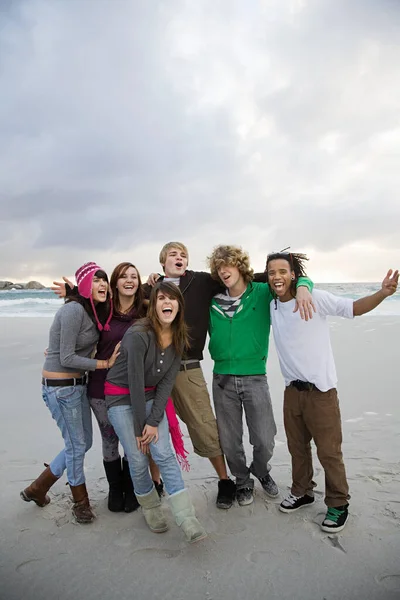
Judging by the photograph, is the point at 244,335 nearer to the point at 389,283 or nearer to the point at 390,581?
the point at 389,283

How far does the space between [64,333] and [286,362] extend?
5.62 ft

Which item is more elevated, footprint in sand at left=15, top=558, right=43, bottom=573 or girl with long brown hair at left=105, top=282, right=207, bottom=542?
girl with long brown hair at left=105, top=282, right=207, bottom=542

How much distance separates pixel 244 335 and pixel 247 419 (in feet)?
2.35

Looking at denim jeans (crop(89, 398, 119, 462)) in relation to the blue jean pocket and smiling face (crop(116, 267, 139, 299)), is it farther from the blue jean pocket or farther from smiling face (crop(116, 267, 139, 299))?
smiling face (crop(116, 267, 139, 299))

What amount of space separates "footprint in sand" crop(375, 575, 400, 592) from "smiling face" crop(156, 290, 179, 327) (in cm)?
213

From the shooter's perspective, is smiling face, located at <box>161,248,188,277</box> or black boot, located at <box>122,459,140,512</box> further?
smiling face, located at <box>161,248,188,277</box>

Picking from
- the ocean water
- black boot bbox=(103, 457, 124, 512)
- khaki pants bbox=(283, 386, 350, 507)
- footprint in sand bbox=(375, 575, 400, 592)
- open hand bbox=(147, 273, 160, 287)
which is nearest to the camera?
footprint in sand bbox=(375, 575, 400, 592)

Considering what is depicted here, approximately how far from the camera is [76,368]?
326 cm

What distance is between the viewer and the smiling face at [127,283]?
3537mm

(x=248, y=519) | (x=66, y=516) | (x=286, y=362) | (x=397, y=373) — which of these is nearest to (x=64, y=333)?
(x=66, y=516)

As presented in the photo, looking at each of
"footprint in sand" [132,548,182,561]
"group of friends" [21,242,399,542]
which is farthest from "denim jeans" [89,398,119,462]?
"footprint in sand" [132,548,182,561]

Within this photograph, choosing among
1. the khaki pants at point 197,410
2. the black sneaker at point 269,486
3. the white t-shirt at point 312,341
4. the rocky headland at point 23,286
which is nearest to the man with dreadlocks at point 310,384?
the white t-shirt at point 312,341

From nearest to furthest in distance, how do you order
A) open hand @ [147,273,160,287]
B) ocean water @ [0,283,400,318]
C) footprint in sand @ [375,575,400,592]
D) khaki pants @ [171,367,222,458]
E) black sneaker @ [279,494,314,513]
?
footprint in sand @ [375,575,400,592]
black sneaker @ [279,494,314,513]
khaki pants @ [171,367,222,458]
open hand @ [147,273,160,287]
ocean water @ [0,283,400,318]

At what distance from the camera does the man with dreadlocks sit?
10.2 feet
